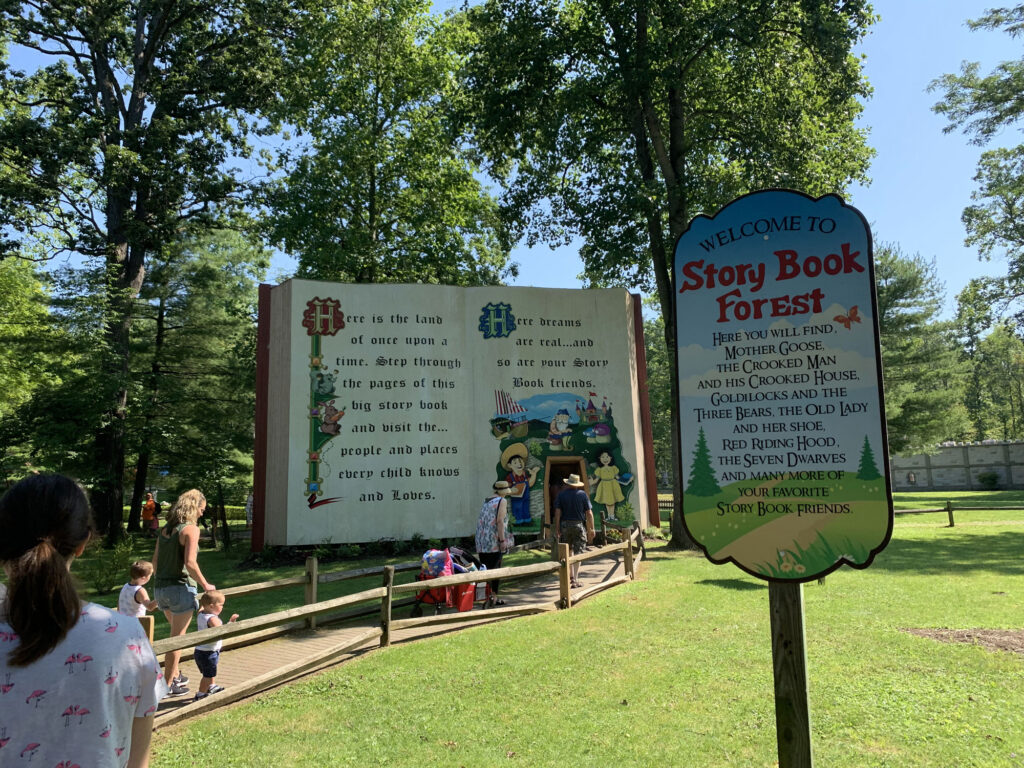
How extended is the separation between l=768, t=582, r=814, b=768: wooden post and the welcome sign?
242 millimetres

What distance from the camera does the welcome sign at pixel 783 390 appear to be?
3342mm

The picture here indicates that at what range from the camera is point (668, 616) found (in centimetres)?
941

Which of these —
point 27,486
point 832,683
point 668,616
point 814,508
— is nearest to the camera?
point 27,486

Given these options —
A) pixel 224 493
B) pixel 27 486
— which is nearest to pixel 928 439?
pixel 224 493

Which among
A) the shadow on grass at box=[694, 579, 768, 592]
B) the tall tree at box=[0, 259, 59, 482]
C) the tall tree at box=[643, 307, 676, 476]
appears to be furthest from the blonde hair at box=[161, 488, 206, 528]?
the tall tree at box=[643, 307, 676, 476]

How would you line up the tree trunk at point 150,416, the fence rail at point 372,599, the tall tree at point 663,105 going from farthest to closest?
the tree trunk at point 150,416 < the tall tree at point 663,105 < the fence rail at point 372,599

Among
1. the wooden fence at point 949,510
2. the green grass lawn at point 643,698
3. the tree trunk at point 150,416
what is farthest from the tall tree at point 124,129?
the wooden fence at point 949,510

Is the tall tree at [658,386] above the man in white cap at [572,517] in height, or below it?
above

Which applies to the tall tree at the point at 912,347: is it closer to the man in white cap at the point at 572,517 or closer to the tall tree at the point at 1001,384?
the man in white cap at the point at 572,517

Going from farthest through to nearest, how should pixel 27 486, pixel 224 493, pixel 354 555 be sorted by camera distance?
1. pixel 224 493
2. pixel 354 555
3. pixel 27 486

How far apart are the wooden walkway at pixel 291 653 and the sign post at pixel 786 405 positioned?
4.84 m

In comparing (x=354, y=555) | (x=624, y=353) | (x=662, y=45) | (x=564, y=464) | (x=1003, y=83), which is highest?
(x=1003, y=83)

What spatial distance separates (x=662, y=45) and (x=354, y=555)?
14.2 metres

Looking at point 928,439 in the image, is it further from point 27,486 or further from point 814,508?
point 27,486
